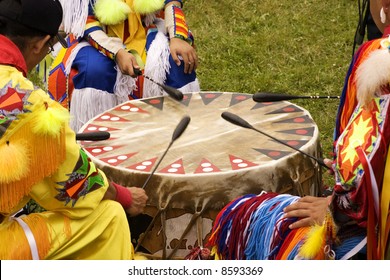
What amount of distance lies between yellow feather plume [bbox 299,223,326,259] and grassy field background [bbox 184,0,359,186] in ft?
7.84

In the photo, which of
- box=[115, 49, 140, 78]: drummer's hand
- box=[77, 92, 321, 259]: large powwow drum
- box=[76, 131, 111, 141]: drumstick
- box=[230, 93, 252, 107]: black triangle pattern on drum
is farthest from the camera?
box=[115, 49, 140, 78]: drummer's hand

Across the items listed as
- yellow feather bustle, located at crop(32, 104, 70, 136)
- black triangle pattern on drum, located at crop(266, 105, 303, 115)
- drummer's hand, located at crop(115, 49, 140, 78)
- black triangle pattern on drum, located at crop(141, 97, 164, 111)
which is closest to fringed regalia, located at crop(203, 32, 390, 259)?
yellow feather bustle, located at crop(32, 104, 70, 136)

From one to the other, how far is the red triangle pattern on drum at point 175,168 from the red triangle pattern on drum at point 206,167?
0.06 m

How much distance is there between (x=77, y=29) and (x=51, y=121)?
5.66ft

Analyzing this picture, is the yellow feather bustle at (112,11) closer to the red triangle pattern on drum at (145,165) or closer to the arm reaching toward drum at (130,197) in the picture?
the red triangle pattern on drum at (145,165)

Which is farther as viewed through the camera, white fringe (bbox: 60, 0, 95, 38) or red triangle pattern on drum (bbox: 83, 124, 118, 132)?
white fringe (bbox: 60, 0, 95, 38)

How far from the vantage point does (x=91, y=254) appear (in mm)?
2799

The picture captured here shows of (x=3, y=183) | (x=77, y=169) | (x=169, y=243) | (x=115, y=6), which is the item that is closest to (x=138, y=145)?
(x=169, y=243)

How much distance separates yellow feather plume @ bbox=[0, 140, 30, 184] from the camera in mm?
2449

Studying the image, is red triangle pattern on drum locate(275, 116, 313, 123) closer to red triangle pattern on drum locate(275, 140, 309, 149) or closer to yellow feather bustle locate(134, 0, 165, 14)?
red triangle pattern on drum locate(275, 140, 309, 149)

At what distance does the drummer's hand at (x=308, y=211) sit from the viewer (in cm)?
249

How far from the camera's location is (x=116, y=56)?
4.05 m

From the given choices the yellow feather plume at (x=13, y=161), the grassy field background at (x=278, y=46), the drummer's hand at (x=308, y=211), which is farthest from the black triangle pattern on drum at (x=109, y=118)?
the grassy field background at (x=278, y=46)
